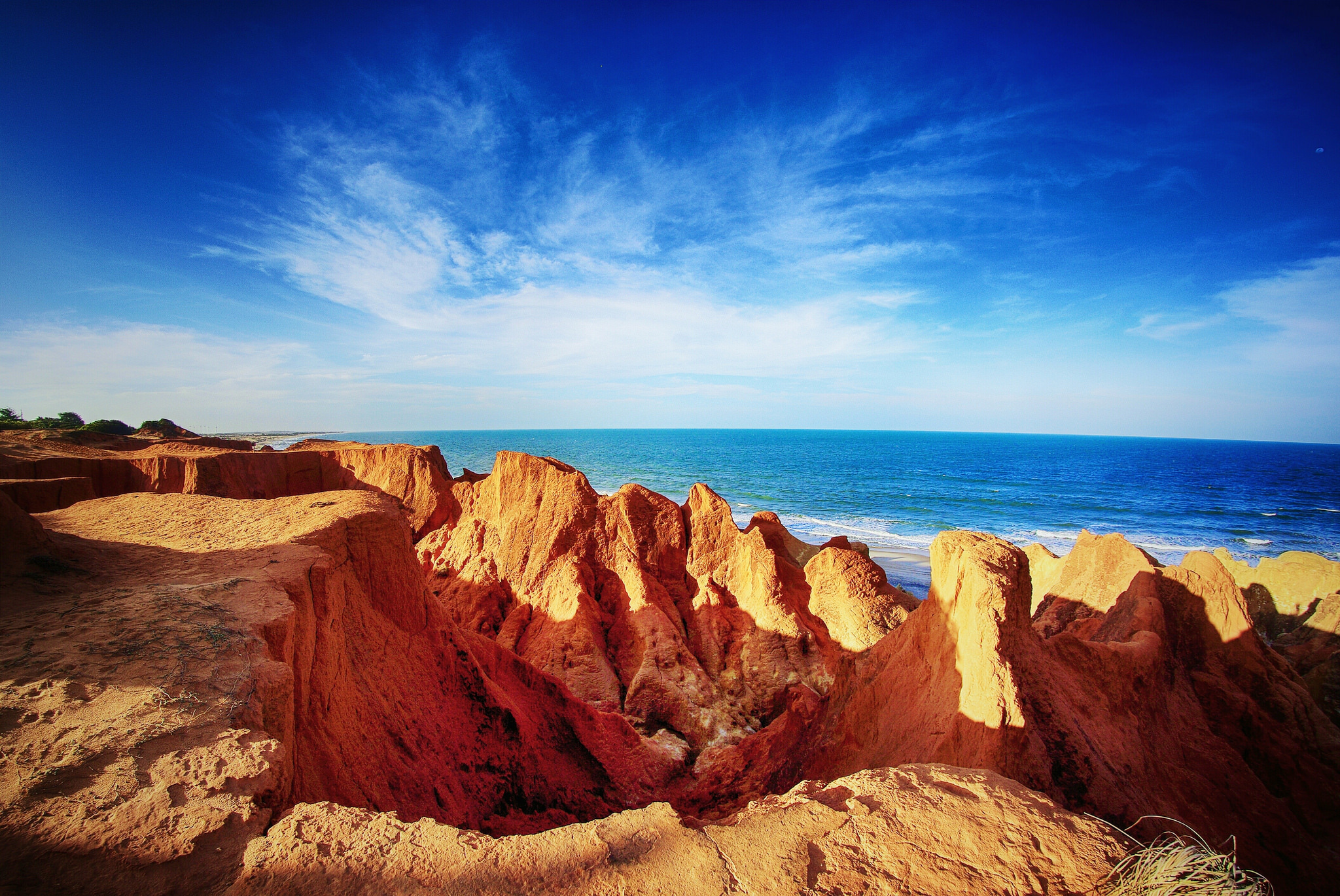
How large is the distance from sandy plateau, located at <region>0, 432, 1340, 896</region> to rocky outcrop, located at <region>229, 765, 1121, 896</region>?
0.02 metres

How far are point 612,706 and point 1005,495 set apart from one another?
61.5 metres

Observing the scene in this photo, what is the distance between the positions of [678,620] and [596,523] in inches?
178

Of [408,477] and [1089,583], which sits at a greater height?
[408,477]

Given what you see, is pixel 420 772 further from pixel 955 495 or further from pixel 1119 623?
pixel 955 495

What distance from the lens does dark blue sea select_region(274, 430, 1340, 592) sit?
39.8m

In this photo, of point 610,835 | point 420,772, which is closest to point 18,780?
point 610,835

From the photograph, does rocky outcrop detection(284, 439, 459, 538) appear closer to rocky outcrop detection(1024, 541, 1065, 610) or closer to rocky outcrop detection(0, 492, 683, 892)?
rocky outcrop detection(0, 492, 683, 892)

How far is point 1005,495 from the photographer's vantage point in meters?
59.2

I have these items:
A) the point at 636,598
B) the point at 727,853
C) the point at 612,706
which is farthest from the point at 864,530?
Answer: the point at 727,853

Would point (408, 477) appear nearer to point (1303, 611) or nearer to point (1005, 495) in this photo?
point (1303, 611)

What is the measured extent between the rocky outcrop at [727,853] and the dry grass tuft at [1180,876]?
0.63 ft

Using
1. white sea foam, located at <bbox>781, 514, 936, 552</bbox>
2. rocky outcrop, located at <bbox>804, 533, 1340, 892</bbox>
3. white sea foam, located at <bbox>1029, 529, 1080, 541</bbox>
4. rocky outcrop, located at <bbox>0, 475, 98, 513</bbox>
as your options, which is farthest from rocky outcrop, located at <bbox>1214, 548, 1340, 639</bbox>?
rocky outcrop, located at <bbox>0, 475, 98, 513</bbox>

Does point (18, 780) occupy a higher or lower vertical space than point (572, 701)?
higher

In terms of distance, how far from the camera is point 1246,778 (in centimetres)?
809
